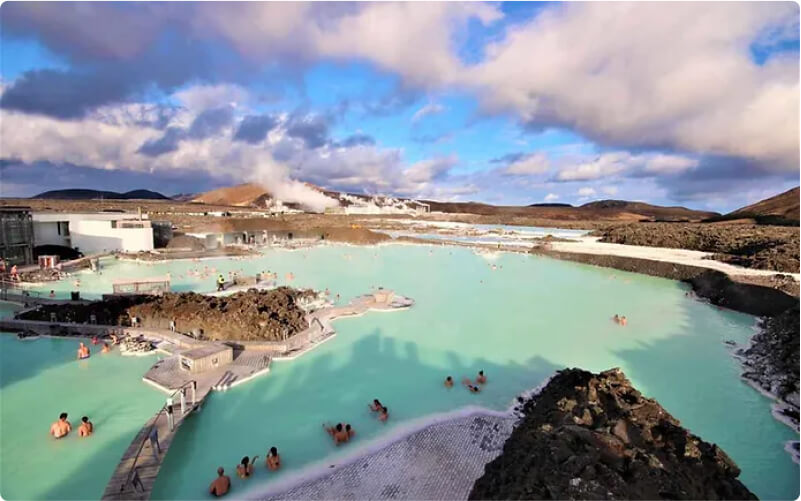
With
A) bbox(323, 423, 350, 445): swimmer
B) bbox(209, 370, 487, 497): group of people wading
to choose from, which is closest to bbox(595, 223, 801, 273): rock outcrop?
bbox(209, 370, 487, 497): group of people wading

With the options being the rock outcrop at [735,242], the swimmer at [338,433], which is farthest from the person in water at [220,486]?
the rock outcrop at [735,242]

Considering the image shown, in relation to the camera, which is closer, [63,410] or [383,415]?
[63,410]

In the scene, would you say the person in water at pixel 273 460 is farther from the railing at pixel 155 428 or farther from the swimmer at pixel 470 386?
the swimmer at pixel 470 386

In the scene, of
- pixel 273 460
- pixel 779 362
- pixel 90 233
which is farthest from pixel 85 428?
pixel 90 233

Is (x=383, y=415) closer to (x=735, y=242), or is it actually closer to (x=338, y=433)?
(x=338, y=433)

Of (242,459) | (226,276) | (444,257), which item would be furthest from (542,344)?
(444,257)

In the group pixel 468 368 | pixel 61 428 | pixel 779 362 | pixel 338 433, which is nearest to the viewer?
pixel 61 428
